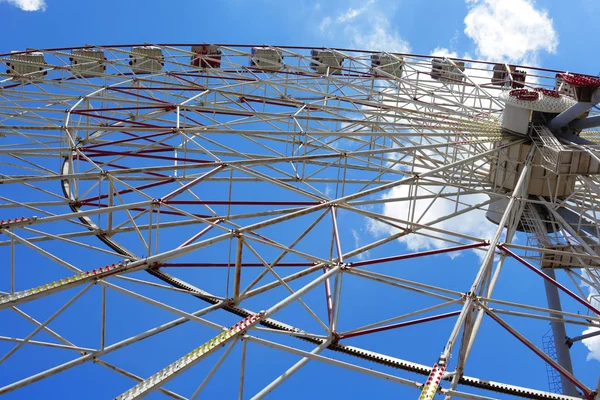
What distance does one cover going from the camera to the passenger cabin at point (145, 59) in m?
45.6

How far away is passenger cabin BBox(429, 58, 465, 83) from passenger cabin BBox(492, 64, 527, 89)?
221 cm

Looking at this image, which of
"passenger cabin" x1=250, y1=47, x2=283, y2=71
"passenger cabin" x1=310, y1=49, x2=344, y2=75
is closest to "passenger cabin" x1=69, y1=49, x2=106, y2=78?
"passenger cabin" x1=250, y1=47, x2=283, y2=71

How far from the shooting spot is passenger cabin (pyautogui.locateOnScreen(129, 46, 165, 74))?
45.6m

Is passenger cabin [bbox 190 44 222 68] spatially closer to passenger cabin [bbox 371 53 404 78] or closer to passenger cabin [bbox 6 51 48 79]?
passenger cabin [bbox 6 51 48 79]

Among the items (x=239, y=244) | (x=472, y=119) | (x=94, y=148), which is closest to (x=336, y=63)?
(x=472, y=119)

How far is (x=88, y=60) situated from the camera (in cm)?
4406

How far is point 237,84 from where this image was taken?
39.9 m

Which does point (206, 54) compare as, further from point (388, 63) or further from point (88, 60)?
point (388, 63)

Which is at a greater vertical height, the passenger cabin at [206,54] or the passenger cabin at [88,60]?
the passenger cabin at [206,54]

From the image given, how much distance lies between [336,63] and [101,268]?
96.5 feet

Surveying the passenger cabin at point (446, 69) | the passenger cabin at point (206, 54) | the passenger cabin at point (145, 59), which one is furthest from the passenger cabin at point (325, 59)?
the passenger cabin at point (145, 59)

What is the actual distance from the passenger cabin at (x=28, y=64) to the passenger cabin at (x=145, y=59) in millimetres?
5240

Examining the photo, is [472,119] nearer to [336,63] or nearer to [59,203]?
[336,63]

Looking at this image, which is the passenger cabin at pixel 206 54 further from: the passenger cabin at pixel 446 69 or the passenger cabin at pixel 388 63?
the passenger cabin at pixel 446 69
